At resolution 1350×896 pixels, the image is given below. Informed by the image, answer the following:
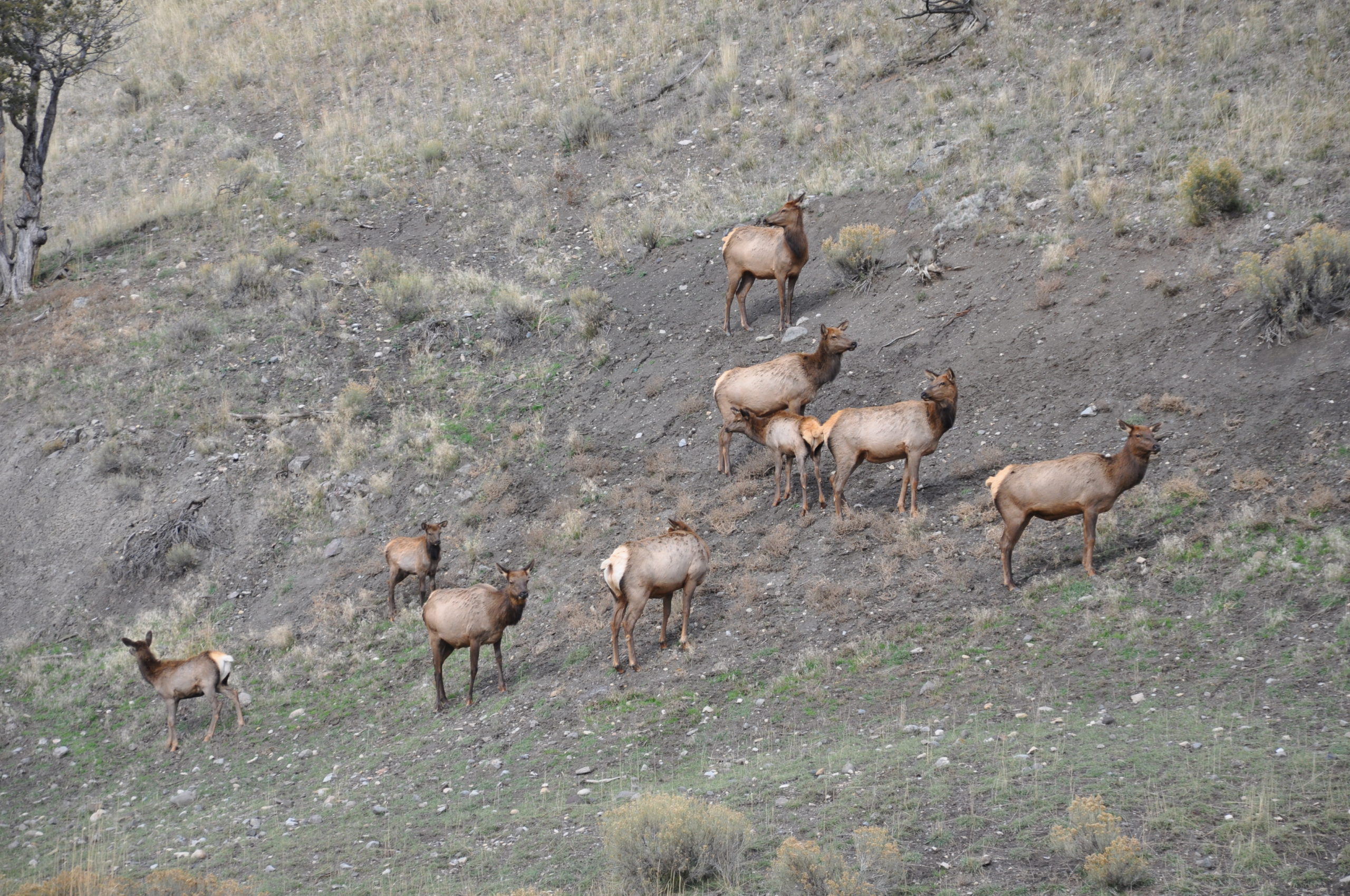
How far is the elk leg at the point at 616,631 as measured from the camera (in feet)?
38.5

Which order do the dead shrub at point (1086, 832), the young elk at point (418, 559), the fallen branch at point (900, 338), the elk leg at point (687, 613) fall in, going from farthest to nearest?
the fallen branch at point (900, 338)
the young elk at point (418, 559)
the elk leg at point (687, 613)
the dead shrub at point (1086, 832)

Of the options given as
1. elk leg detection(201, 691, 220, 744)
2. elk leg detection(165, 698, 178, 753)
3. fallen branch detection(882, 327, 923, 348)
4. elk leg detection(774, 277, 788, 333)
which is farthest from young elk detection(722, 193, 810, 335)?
elk leg detection(165, 698, 178, 753)

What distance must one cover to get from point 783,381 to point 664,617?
4448 mm

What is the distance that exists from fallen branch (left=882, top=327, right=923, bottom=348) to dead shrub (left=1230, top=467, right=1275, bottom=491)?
6193 millimetres

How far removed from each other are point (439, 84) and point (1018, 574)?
87.0ft

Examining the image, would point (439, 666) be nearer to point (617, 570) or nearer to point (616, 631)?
point (616, 631)

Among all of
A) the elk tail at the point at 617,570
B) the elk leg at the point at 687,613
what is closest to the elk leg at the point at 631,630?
the elk tail at the point at 617,570

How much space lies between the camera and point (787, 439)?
551 inches

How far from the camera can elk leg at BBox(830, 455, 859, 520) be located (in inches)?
518

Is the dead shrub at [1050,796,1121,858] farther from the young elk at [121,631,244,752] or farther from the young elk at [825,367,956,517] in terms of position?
the young elk at [121,631,244,752]

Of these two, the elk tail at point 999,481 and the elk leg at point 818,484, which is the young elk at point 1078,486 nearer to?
the elk tail at point 999,481

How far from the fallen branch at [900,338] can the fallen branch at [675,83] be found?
47.2 ft

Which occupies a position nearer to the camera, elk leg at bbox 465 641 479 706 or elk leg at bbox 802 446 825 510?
elk leg at bbox 465 641 479 706

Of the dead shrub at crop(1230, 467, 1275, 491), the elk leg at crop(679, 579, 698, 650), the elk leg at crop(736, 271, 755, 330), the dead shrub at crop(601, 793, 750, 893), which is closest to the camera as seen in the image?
the dead shrub at crop(601, 793, 750, 893)
